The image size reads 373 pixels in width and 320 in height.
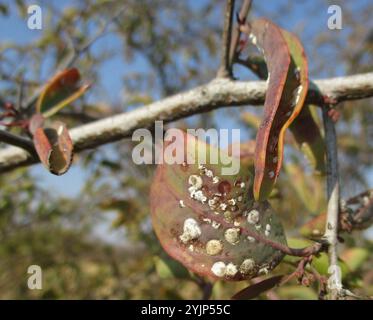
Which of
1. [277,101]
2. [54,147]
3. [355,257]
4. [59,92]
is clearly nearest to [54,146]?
[54,147]

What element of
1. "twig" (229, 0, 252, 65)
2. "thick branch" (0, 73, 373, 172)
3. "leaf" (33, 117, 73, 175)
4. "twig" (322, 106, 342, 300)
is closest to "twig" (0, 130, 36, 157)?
"leaf" (33, 117, 73, 175)

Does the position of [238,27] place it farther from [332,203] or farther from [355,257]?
[355,257]

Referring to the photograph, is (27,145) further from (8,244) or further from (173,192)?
(8,244)

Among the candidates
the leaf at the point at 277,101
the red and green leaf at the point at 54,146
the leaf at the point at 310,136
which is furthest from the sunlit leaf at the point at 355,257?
the red and green leaf at the point at 54,146

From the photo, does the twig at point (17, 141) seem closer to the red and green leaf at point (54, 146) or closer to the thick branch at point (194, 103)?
the red and green leaf at point (54, 146)
